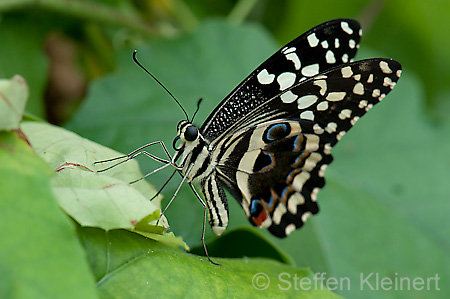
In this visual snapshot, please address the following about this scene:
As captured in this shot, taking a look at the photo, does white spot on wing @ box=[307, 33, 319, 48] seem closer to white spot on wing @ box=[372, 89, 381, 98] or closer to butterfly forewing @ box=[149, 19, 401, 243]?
butterfly forewing @ box=[149, 19, 401, 243]

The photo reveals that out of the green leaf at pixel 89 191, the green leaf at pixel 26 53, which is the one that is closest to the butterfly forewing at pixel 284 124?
the green leaf at pixel 89 191

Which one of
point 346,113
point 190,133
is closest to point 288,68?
point 346,113

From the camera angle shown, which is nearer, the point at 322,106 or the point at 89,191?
the point at 89,191

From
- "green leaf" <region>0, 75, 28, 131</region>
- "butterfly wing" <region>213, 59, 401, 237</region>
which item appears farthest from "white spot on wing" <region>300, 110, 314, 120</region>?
"green leaf" <region>0, 75, 28, 131</region>

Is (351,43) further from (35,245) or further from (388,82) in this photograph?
(35,245)

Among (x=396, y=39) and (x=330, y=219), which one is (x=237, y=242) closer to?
(x=330, y=219)

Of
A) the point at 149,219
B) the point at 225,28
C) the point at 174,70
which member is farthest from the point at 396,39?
the point at 149,219
